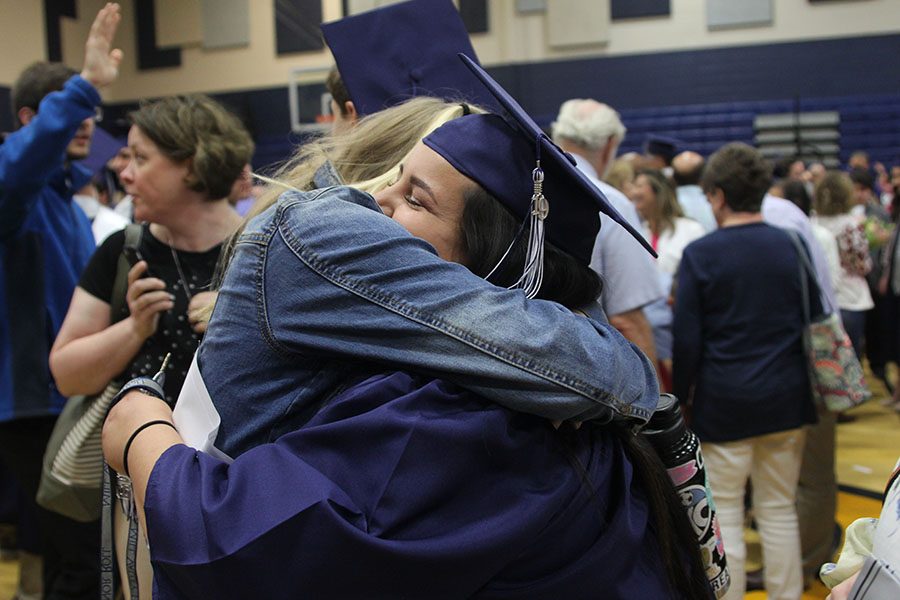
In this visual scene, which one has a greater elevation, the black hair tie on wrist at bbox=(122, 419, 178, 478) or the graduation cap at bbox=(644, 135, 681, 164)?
the graduation cap at bbox=(644, 135, 681, 164)

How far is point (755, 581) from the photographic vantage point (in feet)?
12.5

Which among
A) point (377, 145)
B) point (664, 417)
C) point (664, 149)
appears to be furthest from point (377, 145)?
point (664, 149)

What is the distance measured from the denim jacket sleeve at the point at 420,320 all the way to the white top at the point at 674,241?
3.41 m

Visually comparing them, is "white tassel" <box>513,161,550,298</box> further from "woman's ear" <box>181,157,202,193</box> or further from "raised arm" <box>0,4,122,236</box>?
"raised arm" <box>0,4,122,236</box>

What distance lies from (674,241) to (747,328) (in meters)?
1.33

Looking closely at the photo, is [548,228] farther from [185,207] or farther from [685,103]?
[685,103]

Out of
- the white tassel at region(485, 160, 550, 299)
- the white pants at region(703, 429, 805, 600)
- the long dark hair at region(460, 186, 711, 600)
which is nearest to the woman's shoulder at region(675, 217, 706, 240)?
the white pants at region(703, 429, 805, 600)

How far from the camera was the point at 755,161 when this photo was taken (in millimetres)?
3264

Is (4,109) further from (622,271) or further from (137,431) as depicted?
(137,431)

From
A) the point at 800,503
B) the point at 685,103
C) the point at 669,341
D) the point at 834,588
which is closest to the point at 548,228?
the point at 834,588

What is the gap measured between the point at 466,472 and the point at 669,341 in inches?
109

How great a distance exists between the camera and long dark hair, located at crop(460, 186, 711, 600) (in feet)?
3.92

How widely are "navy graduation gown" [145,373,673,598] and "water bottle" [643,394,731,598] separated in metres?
0.25

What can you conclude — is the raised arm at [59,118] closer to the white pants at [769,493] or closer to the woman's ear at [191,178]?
the woman's ear at [191,178]
